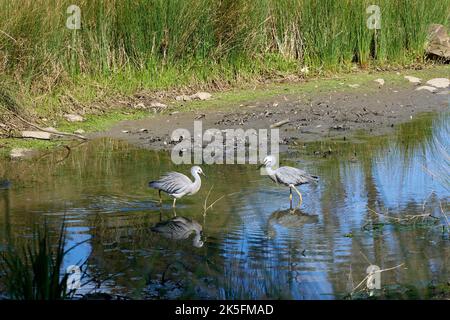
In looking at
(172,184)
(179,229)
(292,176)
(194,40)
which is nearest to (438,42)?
(194,40)

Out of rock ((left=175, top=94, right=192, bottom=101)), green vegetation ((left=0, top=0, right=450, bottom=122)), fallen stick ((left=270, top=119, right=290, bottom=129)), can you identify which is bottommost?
fallen stick ((left=270, top=119, right=290, bottom=129))

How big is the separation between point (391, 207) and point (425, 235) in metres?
0.95

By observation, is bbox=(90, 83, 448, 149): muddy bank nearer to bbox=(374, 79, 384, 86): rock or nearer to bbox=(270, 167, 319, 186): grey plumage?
bbox=(374, 79, 384, 86): rock

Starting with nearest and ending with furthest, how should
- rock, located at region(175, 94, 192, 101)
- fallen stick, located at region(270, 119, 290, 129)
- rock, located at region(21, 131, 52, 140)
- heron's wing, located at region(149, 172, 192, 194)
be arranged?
1. heron's wing, located at region(149, 172, 192, 194)
2. rock, located at region(21, 131, 52, 140)
3. fallen stick, located at region(270, 119, 290, 129)
4. rock, located at region(175, 94, 192, 101)

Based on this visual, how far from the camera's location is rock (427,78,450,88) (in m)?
15.0

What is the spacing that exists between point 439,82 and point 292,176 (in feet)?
23.9

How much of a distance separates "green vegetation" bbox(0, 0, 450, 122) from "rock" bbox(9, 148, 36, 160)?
802mm

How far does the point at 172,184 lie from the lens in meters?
8.24

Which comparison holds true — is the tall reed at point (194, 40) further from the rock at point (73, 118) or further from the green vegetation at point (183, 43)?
the rock at point (73, 118)

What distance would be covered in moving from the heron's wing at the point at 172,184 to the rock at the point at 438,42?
31.0 feet

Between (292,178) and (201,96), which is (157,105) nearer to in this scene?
(201,96)

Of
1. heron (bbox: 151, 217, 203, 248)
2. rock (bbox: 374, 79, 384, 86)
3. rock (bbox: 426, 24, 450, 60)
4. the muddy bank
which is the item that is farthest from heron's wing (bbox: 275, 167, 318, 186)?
rock (bbox: 426, 24, 450, 60)

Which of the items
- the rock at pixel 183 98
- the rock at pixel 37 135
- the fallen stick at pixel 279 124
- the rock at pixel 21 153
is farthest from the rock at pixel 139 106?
the rock at pixel 21 153
